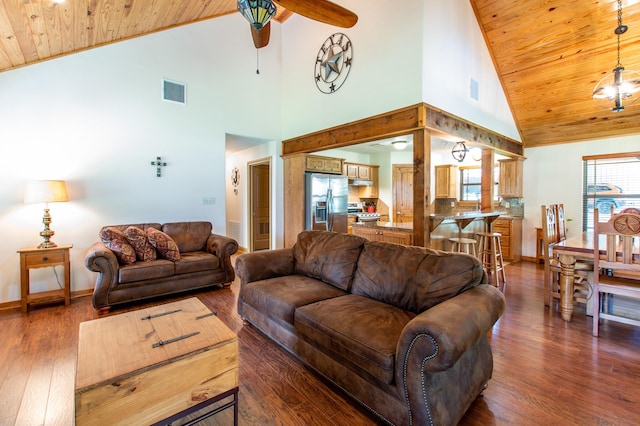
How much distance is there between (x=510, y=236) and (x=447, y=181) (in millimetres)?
2112

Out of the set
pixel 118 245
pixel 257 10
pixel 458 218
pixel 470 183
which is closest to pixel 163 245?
pixel 118 245

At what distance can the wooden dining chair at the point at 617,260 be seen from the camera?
2.47 metres

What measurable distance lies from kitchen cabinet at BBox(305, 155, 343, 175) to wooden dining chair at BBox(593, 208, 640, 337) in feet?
13.0

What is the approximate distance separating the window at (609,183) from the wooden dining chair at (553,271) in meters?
2.49

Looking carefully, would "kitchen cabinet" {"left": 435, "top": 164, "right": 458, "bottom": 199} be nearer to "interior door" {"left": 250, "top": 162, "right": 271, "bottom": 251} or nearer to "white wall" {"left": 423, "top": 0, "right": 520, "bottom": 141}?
"white wall" {"left": 423, "top": 0, "right": 520, "bottom": 141}

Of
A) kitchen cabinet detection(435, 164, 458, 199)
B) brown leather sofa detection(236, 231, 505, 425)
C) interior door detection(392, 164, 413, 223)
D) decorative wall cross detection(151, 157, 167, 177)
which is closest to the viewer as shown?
brown leather sofa detection(236, 231, 505, 425)

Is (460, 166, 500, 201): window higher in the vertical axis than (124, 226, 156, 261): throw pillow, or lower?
higher

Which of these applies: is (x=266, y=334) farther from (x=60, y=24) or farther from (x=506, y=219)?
(x=506, y=219)

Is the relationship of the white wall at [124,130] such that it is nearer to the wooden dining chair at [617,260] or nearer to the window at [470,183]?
the wooden dining chair at [617,260]

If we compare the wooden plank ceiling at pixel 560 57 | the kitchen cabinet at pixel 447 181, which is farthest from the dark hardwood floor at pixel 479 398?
the kitchen cabinet at pixel 447 181

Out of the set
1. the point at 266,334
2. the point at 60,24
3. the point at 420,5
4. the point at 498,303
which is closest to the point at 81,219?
the point at 60,24

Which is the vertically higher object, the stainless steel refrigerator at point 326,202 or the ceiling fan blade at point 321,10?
the ceiling fan blade at point 321,10

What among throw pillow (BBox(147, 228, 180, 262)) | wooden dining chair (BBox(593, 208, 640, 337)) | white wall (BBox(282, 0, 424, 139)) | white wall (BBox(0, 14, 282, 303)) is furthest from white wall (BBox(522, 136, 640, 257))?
throw pillow (BBox(147, 228, 180, 262))

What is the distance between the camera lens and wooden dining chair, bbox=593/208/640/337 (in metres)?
2.47
